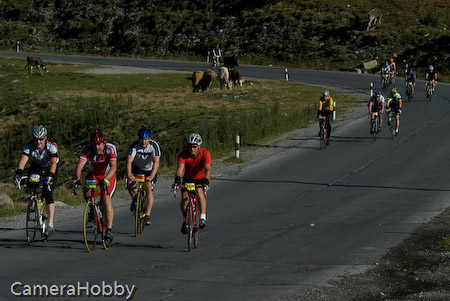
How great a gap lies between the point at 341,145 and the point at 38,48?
56500mm

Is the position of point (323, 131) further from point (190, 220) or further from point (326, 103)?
point (190, 220)

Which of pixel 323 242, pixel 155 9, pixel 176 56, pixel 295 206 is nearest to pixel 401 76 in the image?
pixel 176 56

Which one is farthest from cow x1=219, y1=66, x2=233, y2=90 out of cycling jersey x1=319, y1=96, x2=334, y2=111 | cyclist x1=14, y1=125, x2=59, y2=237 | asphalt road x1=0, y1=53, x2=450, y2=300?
cyclist x1=14, y1=125, x2=59, y2=237

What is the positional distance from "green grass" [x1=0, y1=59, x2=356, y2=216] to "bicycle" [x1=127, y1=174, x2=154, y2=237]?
9.94m

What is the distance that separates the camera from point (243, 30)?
242ft

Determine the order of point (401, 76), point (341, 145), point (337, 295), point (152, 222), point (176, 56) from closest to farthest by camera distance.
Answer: point (337, 295) < point (152, 222) < point (341, 145) < point (401, 76) < point (176, 56)

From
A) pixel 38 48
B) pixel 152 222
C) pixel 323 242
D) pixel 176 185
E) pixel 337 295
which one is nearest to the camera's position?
pixel 337 295

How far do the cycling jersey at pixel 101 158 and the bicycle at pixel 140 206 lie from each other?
1.20 meters

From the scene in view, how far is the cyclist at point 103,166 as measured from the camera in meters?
12.2

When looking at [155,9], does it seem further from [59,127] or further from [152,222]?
[152,222]

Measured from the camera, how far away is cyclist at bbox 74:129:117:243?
12.2 meters

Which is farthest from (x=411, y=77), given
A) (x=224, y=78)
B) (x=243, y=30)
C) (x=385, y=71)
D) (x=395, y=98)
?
(x=243, y=30)

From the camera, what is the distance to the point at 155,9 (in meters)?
81.6

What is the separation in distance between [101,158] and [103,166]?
0.46 feet
